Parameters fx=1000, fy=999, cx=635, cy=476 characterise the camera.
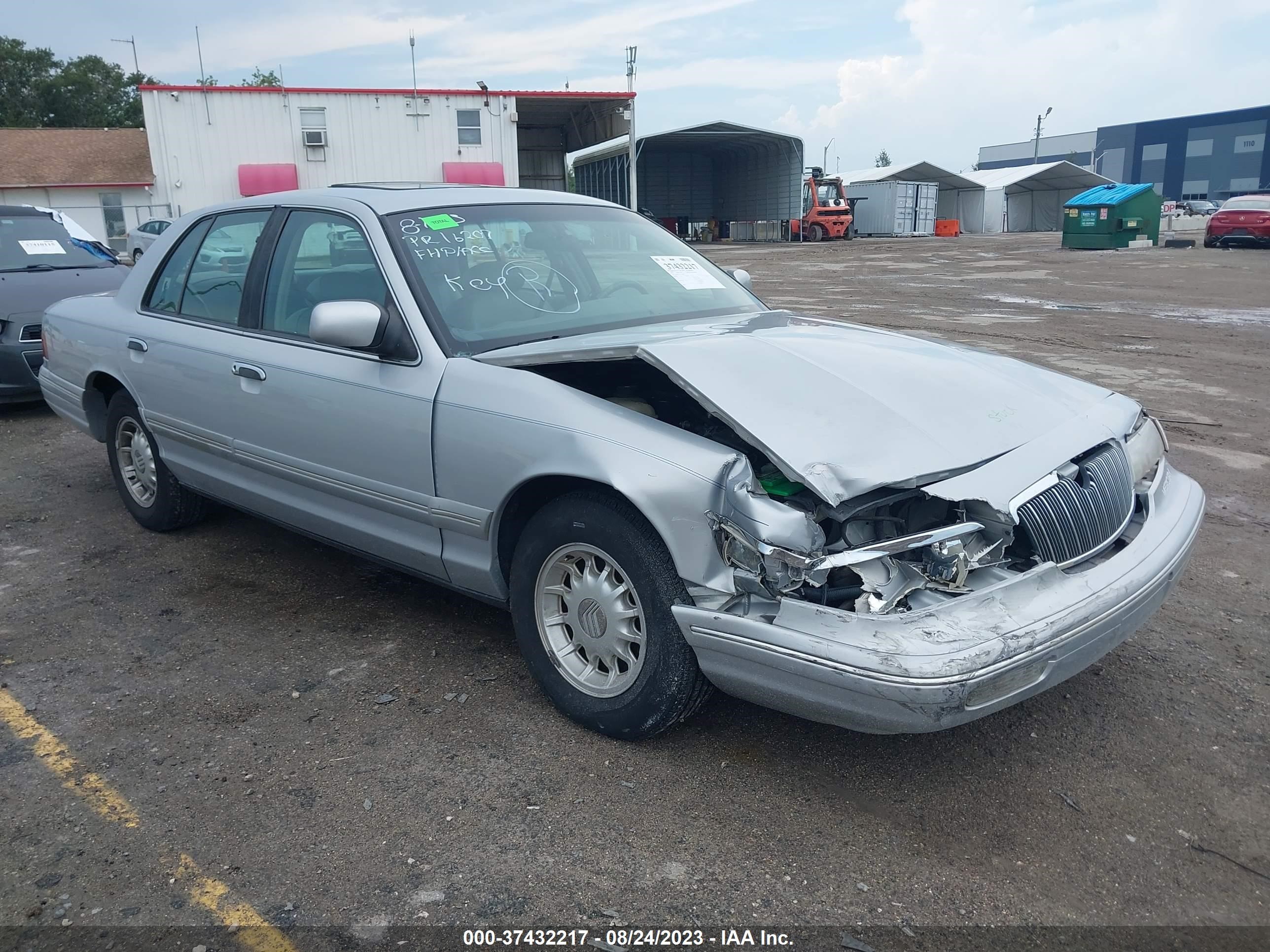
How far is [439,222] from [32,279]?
649 centimetres

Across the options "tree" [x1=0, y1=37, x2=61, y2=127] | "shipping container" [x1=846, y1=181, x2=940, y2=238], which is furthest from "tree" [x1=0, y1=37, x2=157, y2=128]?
"shipping container" [x1=846, y1=181, x2=940, y2=238]

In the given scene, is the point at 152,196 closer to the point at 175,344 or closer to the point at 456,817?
the point at 175,344

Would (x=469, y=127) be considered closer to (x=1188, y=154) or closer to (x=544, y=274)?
(x=544, y=274)

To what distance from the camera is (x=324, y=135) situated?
2819 centimetres

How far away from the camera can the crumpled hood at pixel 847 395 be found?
8.70 feet

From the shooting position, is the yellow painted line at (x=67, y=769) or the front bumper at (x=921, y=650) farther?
the yellow painted line at (x=67, y=769)

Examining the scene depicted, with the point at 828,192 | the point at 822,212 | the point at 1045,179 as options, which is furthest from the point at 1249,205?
the point at 1045,179

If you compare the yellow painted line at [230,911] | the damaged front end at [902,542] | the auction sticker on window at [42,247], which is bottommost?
the yellow painted line at [230,911]

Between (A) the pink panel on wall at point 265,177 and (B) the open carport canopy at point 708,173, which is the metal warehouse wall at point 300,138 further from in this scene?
(B) the open carport canopy at point 708,173

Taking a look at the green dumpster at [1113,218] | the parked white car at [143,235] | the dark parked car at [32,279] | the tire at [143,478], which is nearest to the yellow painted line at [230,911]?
the tire at [143,478]

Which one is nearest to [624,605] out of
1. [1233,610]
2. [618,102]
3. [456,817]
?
[456,817]

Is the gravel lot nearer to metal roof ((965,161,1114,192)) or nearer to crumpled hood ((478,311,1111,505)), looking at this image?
crumpled hood ((478,311,1111,505))

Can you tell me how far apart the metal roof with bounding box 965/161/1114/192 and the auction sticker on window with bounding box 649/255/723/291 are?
5083cm

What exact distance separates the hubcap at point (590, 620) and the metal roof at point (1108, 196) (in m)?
29.3
